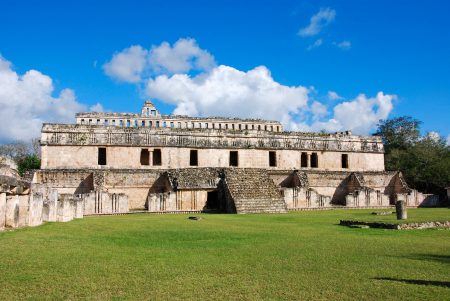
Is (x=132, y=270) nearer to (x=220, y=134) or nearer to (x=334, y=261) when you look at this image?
(x=334, y=261)

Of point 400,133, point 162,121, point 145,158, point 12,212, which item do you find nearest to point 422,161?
point 400,133

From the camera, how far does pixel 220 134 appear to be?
88.4 feet

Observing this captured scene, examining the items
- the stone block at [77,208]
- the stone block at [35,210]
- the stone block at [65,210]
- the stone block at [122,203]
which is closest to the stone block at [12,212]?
the stone block at [35,210]

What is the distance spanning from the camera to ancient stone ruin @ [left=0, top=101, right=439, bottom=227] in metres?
21.7

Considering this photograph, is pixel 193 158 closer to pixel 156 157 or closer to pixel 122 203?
pixel 156 157

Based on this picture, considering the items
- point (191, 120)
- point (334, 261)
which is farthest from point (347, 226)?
point (191, 120)

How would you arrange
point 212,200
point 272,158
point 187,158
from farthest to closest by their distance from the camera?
1. point 272,158
2. point 187,158
3. point 212,200

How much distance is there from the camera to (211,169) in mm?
24047

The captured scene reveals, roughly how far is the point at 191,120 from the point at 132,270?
43.2 metres

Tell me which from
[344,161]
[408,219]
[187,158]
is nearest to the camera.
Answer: [408,219]

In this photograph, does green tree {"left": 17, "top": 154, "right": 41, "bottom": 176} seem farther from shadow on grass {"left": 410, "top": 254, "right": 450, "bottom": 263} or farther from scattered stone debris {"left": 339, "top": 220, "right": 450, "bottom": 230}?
shadow on grass {"left": 410, "top": 254, "right": 450, "bottom": 263}

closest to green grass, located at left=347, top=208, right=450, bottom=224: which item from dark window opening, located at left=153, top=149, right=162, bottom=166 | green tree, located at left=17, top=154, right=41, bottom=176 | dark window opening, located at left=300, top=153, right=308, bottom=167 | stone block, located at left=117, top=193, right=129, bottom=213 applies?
stone block, located at left=117, top=193, right=129, bottom=213

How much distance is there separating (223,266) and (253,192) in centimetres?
1551

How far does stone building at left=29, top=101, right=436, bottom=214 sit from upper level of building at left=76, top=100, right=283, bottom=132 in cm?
1735
